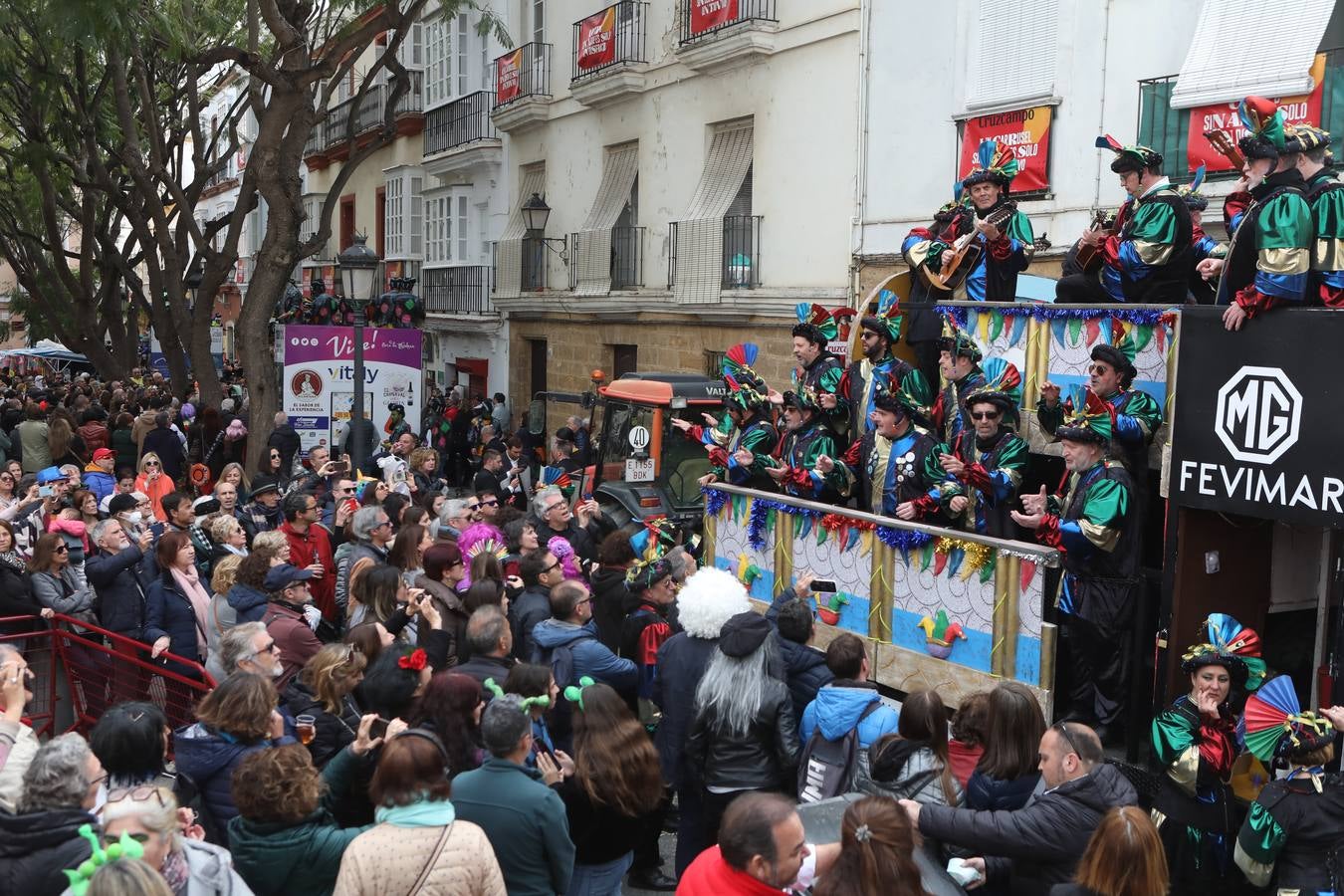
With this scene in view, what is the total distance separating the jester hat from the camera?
5469 millimetres

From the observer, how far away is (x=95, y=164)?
20.8 metres

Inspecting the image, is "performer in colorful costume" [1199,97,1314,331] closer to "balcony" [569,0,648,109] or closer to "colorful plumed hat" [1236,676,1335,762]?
"colorful plumed hat" [1236,676,1335,762]

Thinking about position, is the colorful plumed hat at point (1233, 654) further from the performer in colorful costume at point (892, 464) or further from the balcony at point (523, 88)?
the balcony at point (523, 88)

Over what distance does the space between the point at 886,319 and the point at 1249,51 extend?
515cm

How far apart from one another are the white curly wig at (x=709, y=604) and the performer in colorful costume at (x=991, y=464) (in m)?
1.93

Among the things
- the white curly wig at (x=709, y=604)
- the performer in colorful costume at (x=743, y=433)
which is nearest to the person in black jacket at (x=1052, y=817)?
the white curly wig at (x=709, y=604)

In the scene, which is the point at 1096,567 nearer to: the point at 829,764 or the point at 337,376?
the point at 829,764

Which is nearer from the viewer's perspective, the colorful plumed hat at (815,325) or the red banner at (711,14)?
the colorful plumed hat at (815,325)

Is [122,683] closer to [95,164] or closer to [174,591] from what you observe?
[174,591]

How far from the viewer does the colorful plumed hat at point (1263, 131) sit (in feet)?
19.1

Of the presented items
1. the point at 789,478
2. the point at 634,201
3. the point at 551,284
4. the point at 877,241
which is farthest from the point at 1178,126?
the point at 551,284

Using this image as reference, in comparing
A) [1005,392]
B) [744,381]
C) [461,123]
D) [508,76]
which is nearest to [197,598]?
[744,381]

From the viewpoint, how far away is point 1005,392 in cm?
720

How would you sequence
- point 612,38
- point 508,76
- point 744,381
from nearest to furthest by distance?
point 744,381 < point 612,38 < point 508,76
